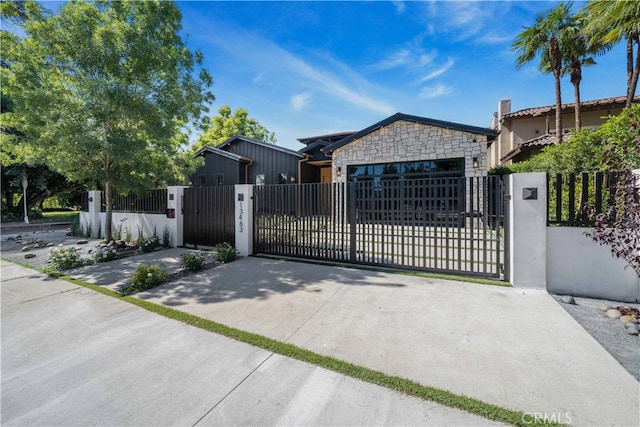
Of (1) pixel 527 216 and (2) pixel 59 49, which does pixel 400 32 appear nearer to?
(1) pixel 527 216

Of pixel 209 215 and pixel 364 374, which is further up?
pixel 209 215

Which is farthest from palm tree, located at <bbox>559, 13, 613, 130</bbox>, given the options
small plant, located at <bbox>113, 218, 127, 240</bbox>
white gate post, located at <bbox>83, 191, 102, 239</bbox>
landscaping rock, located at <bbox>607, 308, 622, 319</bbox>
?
white gate post, located at <bbox>83, 191, 102, 239</bbox>

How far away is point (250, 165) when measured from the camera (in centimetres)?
1702

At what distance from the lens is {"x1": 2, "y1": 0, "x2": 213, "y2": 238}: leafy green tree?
6.67 m

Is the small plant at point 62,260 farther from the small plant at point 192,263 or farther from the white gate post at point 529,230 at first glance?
the white gate post at point 529,230

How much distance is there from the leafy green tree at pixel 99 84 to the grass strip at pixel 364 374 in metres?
6.07

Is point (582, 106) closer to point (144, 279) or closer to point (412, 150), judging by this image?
point (412, 150)

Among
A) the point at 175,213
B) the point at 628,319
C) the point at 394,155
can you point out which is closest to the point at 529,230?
the point at 628,319

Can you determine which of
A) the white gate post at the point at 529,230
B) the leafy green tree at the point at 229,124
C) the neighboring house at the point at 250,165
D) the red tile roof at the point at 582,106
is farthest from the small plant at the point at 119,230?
the leafy green tree at the point at 229,124

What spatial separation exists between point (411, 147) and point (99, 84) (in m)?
10.9

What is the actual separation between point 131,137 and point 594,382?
9.91 metres

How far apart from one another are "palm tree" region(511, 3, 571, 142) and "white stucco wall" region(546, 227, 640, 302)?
9.03 metres

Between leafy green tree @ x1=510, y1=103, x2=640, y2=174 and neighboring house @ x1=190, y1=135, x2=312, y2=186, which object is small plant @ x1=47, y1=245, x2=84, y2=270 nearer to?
leafy green tree @ x1=510, y1=103, x2=640, y2=174

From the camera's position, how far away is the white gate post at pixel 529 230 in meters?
4.30
